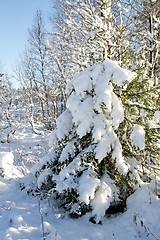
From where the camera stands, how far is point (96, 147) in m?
5.02

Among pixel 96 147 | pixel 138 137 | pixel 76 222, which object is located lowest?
pixel 76 222

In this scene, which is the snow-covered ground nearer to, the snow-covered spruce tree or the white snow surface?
the snow-covered spruce tree

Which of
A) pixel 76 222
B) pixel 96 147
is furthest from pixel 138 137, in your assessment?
pixel 76 222

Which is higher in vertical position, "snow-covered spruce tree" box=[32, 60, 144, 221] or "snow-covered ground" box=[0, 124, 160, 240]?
"snow-covered spruce tree" box=[32, 60, 144, 221]

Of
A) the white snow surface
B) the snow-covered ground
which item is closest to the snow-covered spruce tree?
the white snow surface

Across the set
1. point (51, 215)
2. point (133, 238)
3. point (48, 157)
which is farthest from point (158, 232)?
point (48, 157)

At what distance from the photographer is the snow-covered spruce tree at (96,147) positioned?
16.0ft

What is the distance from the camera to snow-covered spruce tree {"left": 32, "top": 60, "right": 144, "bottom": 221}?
488cm

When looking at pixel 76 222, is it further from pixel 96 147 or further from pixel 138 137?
pixel 138 137

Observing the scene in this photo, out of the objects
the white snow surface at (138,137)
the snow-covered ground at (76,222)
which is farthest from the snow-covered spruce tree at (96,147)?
the snow-covered ground at (76,222)

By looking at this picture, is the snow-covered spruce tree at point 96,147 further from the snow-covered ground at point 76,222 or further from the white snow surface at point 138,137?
the snow-covered ground at point 76,222

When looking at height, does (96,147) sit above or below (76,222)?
above

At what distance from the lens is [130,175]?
5.35 meters

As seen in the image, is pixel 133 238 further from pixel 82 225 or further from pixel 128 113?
pixel 128 113
